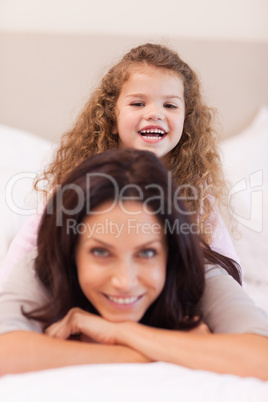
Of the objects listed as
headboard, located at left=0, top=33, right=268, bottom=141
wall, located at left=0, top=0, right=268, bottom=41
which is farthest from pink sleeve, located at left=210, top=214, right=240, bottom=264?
wall, located at left=0, top=0, right=268, bottom=41

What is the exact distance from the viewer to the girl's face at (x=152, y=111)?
1.61m

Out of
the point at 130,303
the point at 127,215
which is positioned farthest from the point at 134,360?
the point at 127,215

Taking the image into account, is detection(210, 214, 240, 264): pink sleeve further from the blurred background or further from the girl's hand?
the blurred background

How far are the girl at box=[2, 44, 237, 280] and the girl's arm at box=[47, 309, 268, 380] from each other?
22.0 inches

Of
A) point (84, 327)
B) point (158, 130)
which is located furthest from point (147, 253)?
point (158, 130)

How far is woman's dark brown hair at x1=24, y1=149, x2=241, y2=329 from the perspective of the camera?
1026 mm

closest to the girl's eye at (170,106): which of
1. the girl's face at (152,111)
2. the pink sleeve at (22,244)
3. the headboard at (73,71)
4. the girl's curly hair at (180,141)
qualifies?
the girl's face at (152,111)

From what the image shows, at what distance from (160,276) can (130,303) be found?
0.08 m

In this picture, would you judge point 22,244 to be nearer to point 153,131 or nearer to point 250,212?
point 153,131

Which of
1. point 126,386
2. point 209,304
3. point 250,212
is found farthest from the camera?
point 250,212

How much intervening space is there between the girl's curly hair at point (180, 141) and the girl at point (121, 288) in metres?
0.56

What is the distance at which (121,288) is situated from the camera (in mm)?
1013

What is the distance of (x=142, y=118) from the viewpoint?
1.61 meters

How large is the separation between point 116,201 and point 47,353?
296 mm
